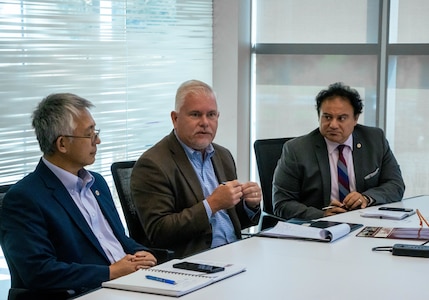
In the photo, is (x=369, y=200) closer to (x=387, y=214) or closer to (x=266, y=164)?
(x=387, y=214)

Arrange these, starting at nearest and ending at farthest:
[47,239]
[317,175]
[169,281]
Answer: [169,281]
[47,239]
[317,175]

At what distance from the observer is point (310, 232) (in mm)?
3139

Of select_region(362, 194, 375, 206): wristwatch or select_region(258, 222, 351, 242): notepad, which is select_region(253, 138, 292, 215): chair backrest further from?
select_region(258, 222, 351, 242): notepad

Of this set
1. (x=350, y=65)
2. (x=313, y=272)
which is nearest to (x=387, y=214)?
(x=313, y=272)

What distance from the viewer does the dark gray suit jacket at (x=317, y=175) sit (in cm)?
405

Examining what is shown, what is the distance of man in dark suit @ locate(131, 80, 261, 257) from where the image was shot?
3.31 m

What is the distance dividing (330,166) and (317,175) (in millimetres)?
89

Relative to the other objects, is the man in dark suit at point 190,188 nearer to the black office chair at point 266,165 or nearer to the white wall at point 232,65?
the black office chair at point 266,165

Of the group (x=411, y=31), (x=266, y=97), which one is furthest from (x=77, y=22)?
(x=411, y=31)

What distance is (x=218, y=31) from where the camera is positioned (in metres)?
5.82

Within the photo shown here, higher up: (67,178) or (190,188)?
(67,178)

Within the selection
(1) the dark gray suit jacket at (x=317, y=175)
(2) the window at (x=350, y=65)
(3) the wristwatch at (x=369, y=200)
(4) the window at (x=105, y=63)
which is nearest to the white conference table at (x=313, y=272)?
(3) the wristwatch at (x=369, y=200)

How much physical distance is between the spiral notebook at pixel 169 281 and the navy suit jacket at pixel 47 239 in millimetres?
324

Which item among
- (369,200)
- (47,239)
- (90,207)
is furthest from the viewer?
(369,200)
